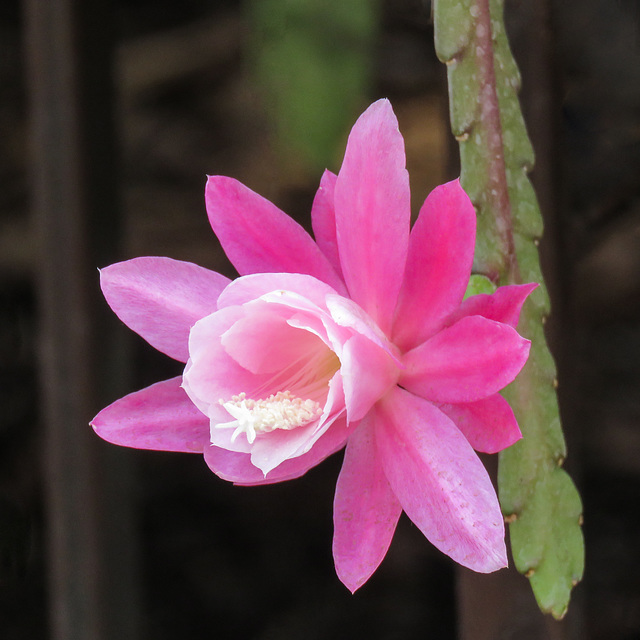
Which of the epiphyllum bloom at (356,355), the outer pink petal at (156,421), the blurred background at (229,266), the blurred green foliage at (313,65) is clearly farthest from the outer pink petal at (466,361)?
the blurred green foliage at (313,65)

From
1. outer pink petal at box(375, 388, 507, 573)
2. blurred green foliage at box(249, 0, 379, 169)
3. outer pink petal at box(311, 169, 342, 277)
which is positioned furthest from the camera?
blurred green foliage at box(249, 0, 379, 169)

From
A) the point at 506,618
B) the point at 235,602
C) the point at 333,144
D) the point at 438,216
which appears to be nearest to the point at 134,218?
the point at 235,602

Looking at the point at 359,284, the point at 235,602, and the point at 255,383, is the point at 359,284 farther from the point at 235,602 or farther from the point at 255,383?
the point at 235,602

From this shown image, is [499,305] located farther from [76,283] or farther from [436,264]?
[76,283]

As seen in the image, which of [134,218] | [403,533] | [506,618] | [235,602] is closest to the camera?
[506,618]

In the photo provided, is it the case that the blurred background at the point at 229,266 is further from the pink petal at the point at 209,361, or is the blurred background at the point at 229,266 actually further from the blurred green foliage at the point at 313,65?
the pink petal at the point at 209,361

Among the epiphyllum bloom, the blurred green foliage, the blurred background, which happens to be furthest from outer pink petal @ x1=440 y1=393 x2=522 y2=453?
the blurred green foliage

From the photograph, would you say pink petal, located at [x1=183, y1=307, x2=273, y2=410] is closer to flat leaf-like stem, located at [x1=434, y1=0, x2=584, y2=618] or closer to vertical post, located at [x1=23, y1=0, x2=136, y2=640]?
flat leaf-like stem, located at [x1=434, y1=0, x2=584, y2=618]
